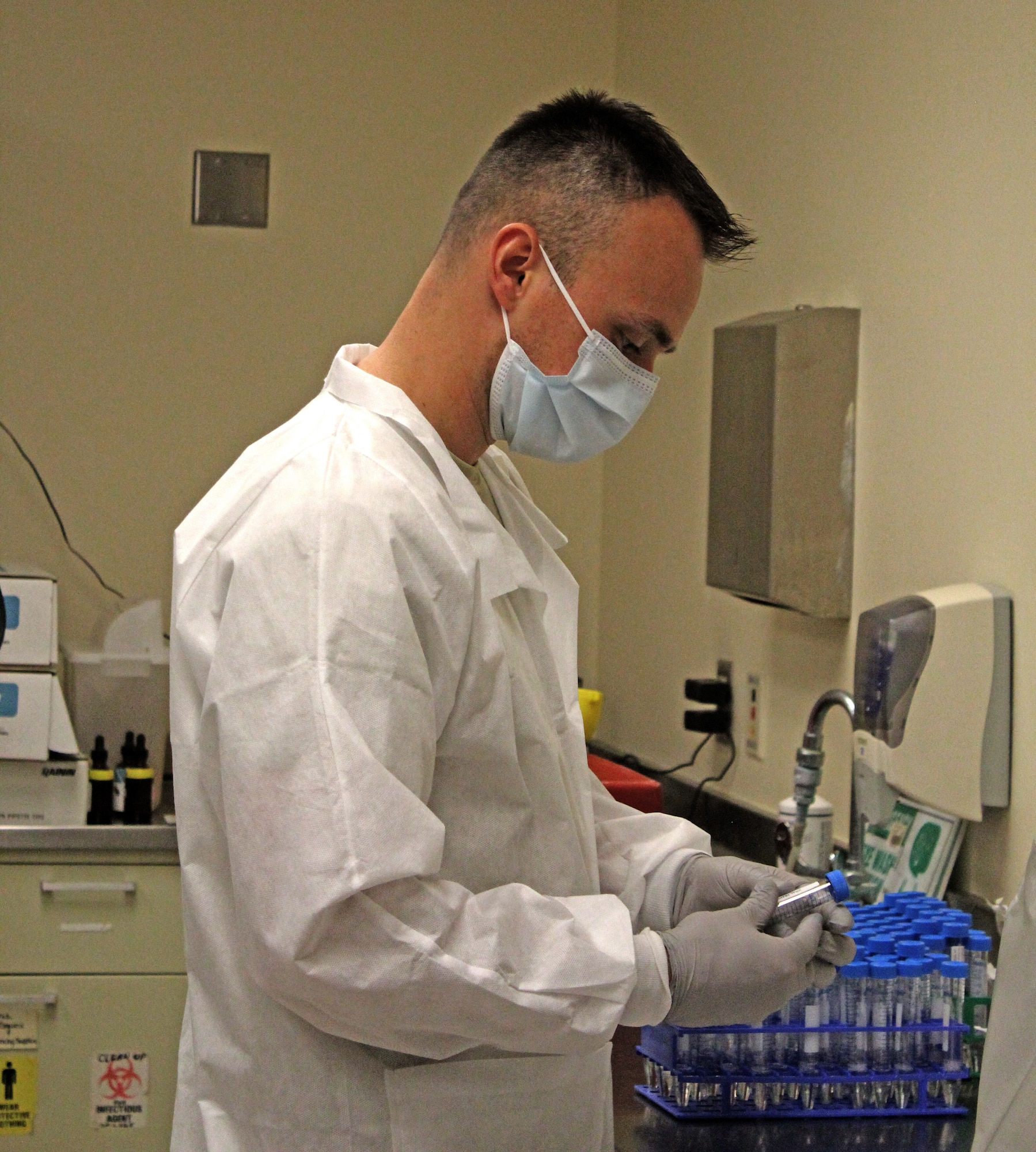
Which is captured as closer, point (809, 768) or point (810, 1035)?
point (810, 1035)

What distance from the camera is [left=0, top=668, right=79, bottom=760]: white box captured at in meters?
2.23

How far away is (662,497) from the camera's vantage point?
287 centimetres

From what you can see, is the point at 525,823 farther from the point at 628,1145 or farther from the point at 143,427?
the point at 143,427

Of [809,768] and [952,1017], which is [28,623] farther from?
[952,1017]

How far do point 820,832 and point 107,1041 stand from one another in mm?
1236

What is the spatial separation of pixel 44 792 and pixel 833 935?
1526mm

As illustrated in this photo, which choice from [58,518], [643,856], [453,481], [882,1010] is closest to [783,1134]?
[882,1010]

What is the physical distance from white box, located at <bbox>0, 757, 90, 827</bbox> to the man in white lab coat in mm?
1266

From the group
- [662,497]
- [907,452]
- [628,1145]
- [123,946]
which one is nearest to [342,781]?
[628,1145]

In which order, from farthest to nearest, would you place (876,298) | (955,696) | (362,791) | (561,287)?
(876,298), (955,696), (561,287), (362,791)

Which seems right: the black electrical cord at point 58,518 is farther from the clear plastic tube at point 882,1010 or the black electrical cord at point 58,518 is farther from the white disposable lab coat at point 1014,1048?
the white disposable lab coat at point 1014,1048

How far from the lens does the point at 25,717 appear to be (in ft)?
7.34

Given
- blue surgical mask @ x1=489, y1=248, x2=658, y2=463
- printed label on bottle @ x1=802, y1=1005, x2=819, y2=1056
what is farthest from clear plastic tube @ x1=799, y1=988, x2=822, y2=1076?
blue surgical mask @ x1=489, y1=248, x2=658, y2=463

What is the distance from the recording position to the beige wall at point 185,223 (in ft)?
9.73
